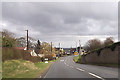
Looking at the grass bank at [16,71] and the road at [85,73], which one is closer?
the road at [85,73]

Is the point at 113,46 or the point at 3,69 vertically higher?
the point at 113,46

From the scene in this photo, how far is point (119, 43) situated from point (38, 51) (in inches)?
3093

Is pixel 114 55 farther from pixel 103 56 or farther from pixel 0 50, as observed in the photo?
pixel 0 50

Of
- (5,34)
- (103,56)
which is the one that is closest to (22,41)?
(5,34)

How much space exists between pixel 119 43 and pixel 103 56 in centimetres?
746

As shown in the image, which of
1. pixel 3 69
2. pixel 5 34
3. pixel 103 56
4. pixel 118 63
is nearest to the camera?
pixel 3 69

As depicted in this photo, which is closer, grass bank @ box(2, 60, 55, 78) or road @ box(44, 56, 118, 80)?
road @ box(44, 56, 118, 80)

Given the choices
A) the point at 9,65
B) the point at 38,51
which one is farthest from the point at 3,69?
the point at 38,51

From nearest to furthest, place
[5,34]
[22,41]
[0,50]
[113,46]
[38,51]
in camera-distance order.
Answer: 1. [0,50]
2. [113,46]
3. [5,34]
4. [22,41]
5. [38,51]

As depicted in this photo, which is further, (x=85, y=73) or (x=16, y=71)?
(x=16, y=71)

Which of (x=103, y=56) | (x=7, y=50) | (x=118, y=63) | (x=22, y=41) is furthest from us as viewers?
(x=22, y=41)

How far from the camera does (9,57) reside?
68.0 feet

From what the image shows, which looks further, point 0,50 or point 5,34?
point 5,34

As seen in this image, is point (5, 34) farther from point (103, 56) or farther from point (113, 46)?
point (113, 46)
